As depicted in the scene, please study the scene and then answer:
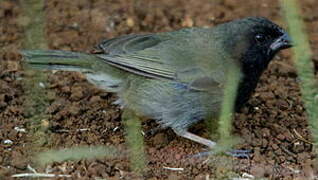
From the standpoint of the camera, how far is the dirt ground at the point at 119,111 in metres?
5.72

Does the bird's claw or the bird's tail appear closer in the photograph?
the bird's claw

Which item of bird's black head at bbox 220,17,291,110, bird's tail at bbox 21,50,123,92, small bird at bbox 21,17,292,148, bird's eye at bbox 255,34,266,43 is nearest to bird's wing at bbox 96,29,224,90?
small bird at bbox 21,17,292,148

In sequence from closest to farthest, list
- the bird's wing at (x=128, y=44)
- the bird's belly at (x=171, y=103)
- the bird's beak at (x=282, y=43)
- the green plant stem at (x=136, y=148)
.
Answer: the green plant stem at (x=136, y=148)
the bird's belly at (x=171, y=103)
the bird's beak at (x=282, y=43)
the bird's wing at (x=128, y=44)

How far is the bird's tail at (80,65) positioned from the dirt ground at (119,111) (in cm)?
32

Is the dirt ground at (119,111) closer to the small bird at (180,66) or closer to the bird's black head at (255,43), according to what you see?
the small bird at (180,66)

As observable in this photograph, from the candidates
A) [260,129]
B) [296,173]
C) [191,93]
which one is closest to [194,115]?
[191,93]

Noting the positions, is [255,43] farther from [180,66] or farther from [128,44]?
[128,44]

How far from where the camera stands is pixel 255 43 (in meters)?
6.48

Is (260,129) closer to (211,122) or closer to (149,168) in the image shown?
(211,122)

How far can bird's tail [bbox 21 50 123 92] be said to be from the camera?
6445 mm

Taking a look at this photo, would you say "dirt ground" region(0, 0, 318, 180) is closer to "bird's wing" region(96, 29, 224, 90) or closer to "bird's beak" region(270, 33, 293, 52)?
"bird's wing" region(96, 29, 224, 90)

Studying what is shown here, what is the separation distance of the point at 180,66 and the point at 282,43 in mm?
886

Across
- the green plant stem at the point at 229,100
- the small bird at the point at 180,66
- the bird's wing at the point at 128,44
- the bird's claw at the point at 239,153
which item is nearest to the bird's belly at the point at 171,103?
the small bird at the point at 180,66

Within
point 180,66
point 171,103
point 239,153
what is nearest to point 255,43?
point 180,66
